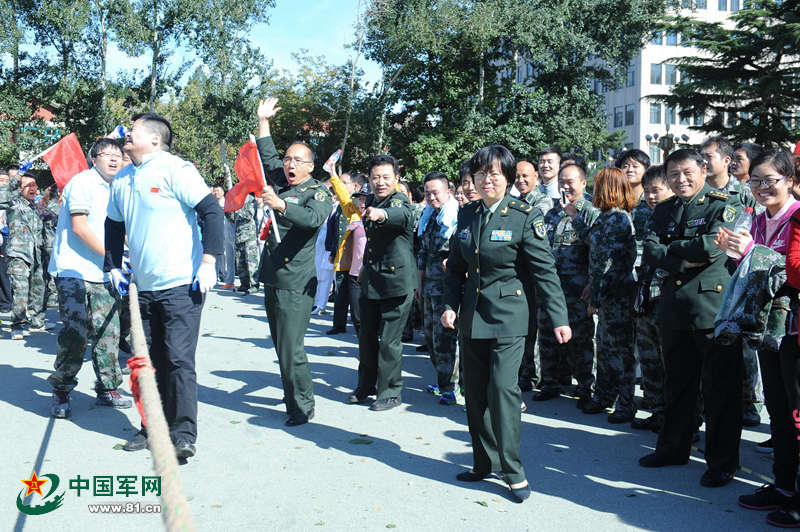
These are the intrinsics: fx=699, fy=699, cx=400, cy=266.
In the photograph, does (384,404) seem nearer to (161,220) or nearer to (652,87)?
(161,220)

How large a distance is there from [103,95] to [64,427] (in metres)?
34.0

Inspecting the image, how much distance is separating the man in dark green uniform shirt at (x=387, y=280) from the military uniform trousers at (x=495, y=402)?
6.29 ft

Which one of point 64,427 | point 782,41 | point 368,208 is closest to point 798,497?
point 368,208

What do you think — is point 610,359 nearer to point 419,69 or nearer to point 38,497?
point 38,497

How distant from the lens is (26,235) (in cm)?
1053

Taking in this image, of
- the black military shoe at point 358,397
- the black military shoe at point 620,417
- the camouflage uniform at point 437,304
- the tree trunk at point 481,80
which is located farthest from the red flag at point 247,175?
the tree trunk at point 481,80

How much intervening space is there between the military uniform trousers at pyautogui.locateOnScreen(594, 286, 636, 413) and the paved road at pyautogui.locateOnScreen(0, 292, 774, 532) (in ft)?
1.02

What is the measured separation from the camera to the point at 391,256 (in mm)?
6684

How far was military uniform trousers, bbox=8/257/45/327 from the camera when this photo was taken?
1009cm

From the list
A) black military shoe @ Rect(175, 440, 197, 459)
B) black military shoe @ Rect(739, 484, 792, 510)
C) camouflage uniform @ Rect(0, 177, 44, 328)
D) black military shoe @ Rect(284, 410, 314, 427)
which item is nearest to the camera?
black military shoe @ Rect(739, 484, 792, 510)

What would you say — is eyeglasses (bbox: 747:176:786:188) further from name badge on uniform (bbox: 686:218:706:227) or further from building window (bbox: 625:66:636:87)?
building window (bbox: 625:66:636:87)

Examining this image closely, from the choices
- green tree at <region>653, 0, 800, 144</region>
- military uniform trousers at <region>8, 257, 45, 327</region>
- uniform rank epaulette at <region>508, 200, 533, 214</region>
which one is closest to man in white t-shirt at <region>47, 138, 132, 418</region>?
uniform rank epaulette at <region>508, 200, 533, 214</region>

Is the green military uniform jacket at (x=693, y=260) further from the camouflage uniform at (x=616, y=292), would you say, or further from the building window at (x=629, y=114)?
the building window at (x=629, y=114)

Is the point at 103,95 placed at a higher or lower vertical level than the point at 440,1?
lower
